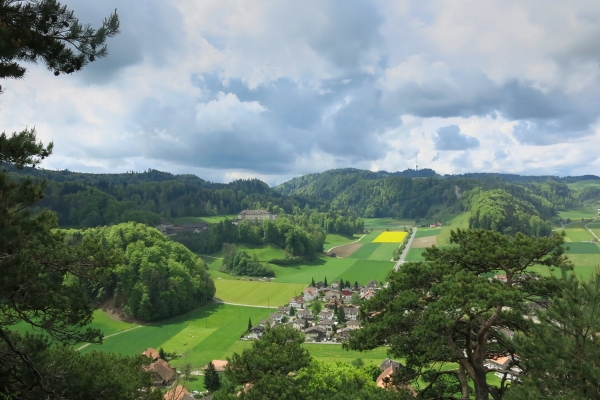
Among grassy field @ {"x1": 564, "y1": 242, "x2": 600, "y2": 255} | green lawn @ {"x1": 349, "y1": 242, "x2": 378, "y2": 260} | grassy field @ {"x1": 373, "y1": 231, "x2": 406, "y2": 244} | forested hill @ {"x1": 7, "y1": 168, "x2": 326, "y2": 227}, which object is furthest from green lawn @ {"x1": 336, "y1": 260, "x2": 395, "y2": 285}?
forested hill @ {"x1": 7, "y1": 168, "x2": 326, "y2": 227}

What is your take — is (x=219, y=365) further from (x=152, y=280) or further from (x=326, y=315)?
(x=152, y=280)

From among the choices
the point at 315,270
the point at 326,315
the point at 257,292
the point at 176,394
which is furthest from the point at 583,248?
the point at 176,394

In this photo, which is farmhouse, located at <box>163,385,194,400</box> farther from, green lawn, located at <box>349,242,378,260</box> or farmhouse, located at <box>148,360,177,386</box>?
green lawn, located at <box>349,242,378,260</box>

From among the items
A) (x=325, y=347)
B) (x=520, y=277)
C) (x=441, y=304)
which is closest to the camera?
(x=441, y=304)

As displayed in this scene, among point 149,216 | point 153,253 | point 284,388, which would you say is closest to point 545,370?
point 284,388

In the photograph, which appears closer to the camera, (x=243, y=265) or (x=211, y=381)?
(x=211, y=381)

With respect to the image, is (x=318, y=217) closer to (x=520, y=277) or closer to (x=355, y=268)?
(x=355, y=268)
